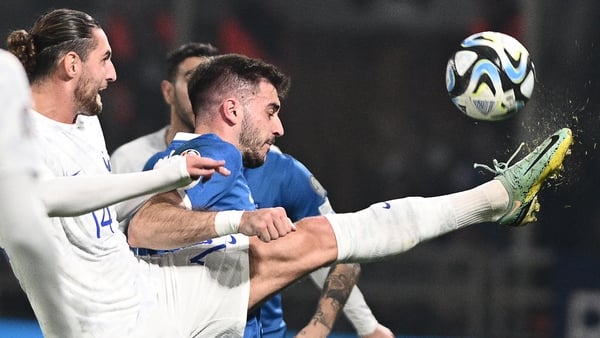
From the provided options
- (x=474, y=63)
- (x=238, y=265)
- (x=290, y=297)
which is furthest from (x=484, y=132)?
(x=238, y=265)

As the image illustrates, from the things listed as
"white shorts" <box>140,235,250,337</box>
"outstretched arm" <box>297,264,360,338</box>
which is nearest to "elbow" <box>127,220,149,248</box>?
"white shorts" <box>140,235,250,337</box>

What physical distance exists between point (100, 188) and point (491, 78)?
1506 millimetres

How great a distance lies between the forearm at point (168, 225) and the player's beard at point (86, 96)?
37 cm

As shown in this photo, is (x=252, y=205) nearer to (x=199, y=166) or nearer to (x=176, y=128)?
(x=199, y=166)

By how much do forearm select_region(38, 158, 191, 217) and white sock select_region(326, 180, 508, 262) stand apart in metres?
0.78

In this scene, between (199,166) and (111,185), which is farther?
(199,166)

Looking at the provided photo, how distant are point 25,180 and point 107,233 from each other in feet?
4.30

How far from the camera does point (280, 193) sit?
4.09 m

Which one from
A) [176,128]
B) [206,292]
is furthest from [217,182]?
[176,128]

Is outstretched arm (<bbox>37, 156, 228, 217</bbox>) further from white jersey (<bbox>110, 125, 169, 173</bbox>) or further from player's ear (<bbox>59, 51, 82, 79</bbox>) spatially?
white jersey (<bbox>110, 125, 169, 173</bbox>)

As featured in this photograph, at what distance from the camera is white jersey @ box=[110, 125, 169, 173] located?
4.85 m

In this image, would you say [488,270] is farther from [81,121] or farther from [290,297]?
[81,121]

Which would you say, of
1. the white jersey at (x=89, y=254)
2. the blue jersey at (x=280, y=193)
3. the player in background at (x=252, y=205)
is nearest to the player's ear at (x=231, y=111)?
the player in background at (x=252, y=205)

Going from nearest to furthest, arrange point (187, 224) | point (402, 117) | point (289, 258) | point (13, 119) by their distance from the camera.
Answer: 1. point (13, 119)
2. point (187, 224)
3. point (289, 258)
4. point (402, 117)
